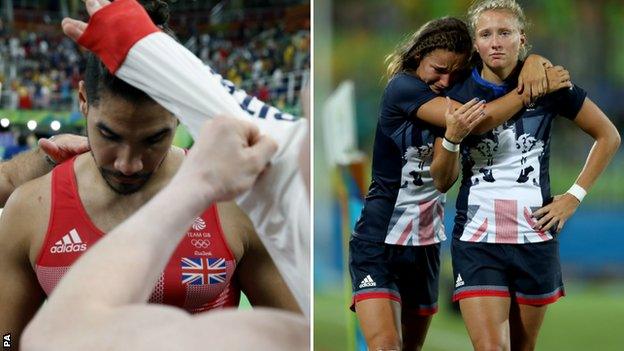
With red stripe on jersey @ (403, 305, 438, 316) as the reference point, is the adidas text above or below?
above

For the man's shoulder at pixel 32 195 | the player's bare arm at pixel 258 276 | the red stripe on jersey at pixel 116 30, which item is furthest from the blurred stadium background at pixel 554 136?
the man's shoulder at pixel 32 195

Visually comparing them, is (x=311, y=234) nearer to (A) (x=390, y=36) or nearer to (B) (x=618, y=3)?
(A) (x=390, y=36)

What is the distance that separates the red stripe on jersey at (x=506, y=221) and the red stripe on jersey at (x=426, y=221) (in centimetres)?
16

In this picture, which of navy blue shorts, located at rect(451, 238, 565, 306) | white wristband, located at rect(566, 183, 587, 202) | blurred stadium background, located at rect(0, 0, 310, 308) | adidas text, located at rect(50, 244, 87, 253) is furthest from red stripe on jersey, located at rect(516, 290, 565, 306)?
adidas text, located at rect(50, 244, 87, 253)

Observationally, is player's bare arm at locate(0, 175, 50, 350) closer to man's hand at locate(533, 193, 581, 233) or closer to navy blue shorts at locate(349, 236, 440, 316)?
navy blue shorts at locate(349, 236, 440, 316)

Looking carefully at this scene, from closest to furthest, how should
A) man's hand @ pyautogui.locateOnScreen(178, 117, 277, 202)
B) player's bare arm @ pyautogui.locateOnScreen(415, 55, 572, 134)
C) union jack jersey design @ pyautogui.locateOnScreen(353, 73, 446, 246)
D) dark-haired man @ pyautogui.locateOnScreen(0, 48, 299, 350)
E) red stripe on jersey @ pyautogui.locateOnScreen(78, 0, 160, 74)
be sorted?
man's hand @ pyautogui.locateOnScreen(178, 117, 277, 202)
red stripe on jersey @ pyautogui.locateOnScreen(78, 0, 160, 74)
dark-haired man @ pyautogui.locateOnScreen(0, 48, 299, 350)
player's bare arm @ pyautogui.locateOnScreen(415, 55, 572, 134)
union jack jersey design @ pyautogui.locateOnScreen(353, 73, 446, 246)

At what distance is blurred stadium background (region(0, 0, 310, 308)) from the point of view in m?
1.71

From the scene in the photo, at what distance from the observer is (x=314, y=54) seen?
6.55 ft

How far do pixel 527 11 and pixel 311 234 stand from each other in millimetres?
691

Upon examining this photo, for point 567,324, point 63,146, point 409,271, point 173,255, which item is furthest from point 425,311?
point 63,146

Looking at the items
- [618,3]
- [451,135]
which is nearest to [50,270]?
[451,135]

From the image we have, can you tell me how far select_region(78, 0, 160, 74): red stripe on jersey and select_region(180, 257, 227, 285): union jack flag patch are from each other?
406 mm

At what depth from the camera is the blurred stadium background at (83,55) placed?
1.71 metres

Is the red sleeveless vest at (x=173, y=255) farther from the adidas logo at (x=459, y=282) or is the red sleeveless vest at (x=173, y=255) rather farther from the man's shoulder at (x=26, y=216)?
the adidas logo at (x=459, y=282)
